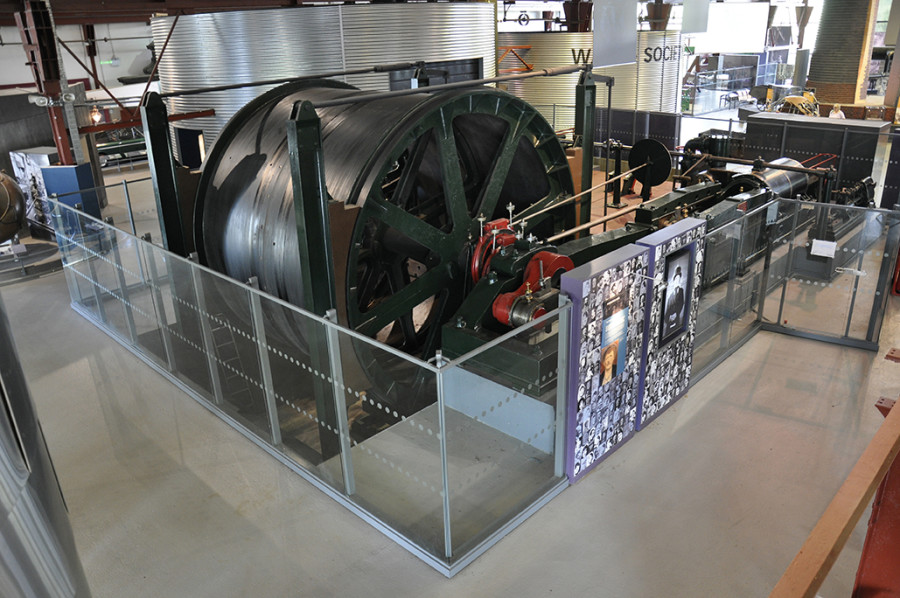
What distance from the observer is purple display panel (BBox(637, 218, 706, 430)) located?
5.27 meters

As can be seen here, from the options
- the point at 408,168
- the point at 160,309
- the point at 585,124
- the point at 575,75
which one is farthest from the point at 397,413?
the point at 575,75

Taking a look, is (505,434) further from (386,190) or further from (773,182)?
(773,182)

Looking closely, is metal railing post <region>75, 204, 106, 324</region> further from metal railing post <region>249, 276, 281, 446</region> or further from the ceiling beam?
the ceiling beam

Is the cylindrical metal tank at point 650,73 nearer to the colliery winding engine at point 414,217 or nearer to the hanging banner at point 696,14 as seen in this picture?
the hanging banner at point 696,14

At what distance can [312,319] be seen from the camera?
14.8 ft

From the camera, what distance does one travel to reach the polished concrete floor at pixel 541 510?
13.4ft

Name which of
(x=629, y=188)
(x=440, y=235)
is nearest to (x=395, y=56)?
(x=629, y=188)

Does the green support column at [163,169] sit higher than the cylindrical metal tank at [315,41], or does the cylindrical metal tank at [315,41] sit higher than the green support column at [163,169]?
the cylindrical metal tank at [315,41]

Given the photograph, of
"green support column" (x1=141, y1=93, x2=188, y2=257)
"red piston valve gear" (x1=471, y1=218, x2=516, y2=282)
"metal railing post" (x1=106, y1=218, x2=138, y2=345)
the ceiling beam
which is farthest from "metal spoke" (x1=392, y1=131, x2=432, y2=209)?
the ceiling beam

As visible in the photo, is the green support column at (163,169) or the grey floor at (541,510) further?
the green support column at (163,169)

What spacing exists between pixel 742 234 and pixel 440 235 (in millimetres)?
2822

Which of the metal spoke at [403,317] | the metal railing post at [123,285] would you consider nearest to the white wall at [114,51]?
the metal railing post at [123,285]

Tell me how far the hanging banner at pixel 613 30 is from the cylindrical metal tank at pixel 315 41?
3.70 meters

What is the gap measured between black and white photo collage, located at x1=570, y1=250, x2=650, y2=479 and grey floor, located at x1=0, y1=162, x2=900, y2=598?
0.23 m
